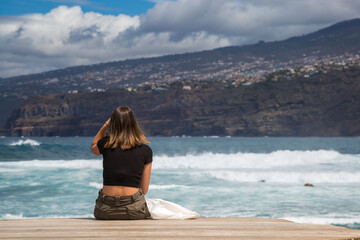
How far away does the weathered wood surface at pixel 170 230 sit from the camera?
3.57 m

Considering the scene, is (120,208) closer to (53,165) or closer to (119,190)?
(119,190)

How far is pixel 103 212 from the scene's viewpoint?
4.48 meters

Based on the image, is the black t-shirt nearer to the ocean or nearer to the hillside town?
the ocean

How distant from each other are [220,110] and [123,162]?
11319 centimetres

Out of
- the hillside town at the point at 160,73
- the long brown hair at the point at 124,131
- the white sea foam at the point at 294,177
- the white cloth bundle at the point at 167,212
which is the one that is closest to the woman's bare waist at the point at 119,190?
the white cloth bundle at the point at 167,212

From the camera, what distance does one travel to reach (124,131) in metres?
4.43

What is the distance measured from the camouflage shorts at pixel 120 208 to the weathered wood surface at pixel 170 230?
0.15 metres

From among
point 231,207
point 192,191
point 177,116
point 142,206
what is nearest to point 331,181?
point 192,191

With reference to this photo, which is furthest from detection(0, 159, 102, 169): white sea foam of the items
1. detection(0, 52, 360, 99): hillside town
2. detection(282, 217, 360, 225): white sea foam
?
detection(0, 52, 360, 99): hillside town

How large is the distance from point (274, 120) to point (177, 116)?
23893 millimetres

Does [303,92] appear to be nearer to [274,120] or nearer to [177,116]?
[274,120]

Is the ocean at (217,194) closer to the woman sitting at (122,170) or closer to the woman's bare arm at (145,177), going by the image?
the woman's bare arm at (145,177)

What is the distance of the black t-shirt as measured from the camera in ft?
14.8

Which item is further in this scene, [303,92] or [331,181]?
[303,92]
